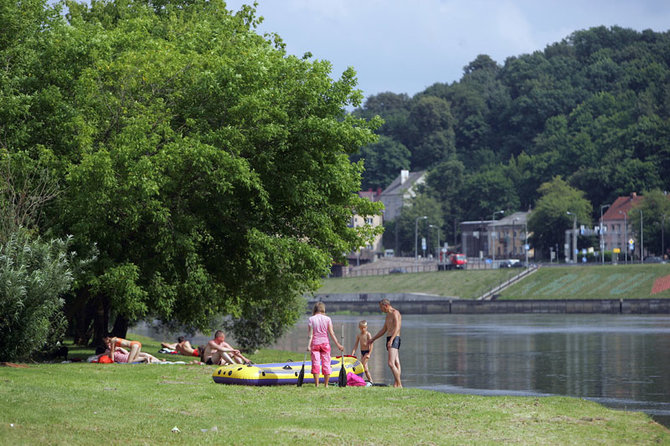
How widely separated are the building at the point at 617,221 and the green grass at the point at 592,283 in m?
47.7

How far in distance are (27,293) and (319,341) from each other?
25.9 feet

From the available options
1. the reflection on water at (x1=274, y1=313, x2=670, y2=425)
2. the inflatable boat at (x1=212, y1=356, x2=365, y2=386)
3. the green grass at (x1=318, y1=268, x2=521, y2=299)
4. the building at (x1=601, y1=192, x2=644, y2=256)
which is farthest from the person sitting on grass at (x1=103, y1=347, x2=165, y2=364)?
the building at (x1=601, y1=192, x2=644, y2=256)

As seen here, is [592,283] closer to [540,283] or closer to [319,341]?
[540,283]

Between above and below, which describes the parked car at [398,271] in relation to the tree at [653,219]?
below

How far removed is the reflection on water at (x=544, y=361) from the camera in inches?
1244

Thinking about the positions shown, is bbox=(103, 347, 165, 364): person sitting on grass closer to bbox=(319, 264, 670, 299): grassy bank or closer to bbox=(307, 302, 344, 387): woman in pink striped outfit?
bbox=(307, 302, 344, 387): woman in pink striped outfit

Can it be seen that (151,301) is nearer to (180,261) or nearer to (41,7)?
(180,261)

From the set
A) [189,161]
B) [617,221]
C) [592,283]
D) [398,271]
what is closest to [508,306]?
[592,283]

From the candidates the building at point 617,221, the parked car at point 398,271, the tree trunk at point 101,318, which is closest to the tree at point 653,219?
the building at point 617,221

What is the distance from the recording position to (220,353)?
29375mm

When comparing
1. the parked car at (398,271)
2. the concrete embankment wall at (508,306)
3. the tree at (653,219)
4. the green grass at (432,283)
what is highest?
the tree at (653,219)

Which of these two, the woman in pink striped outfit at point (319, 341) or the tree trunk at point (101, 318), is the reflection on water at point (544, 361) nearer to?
the woman in pink striped outfit at point (319, 341)

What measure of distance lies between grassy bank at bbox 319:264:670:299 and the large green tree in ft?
273

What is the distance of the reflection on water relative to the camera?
Result: 104ft
